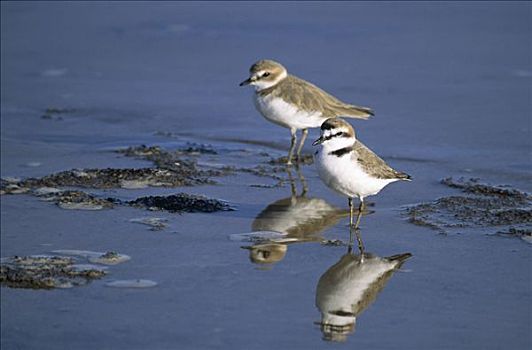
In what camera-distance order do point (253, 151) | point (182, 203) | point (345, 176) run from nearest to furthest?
1. point (345, 176)
2. point (182, 203)
3. point (253, 151)

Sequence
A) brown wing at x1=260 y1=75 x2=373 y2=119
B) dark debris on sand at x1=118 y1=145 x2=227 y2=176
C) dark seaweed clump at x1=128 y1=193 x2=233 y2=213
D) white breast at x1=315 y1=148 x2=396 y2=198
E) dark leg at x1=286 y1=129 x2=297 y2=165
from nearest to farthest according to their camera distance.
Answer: white breast at x1=315 y1=148 x2=396 y2=198
dark seaweed clump at x1=128 y1=193 x2=233 y2=213
dark debris on sand at x1=118 y1=145 x2=227 y2=176
dark leg at x1=286 y1=129 x2=297 y2=165
brown wing at x1=260 y1=75 x2=373 y2=119

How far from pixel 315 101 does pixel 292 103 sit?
0.21 m

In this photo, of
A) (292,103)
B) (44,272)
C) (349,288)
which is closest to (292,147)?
(292,103)

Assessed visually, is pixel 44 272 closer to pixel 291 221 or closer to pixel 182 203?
pixel 182 203

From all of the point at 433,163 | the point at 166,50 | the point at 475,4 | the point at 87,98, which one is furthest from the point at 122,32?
the point at 433,163

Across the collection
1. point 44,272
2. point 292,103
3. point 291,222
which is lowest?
point 44,272

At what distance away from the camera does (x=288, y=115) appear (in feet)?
28.1

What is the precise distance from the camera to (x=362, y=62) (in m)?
10.9

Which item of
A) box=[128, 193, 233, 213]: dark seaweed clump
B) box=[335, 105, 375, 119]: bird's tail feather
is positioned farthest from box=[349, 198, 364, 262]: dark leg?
box=[335, 105, 375, 119]: bird's tail feather

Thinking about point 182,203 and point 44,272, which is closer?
point 44,272

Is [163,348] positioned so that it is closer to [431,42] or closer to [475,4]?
[431,42]

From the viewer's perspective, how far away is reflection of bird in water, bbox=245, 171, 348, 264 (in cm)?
618

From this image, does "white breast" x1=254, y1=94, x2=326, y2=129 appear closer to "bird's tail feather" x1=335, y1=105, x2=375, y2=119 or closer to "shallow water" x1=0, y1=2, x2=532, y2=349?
"bird's tail feather" x1=335, y1=105, x2=375, y2=119

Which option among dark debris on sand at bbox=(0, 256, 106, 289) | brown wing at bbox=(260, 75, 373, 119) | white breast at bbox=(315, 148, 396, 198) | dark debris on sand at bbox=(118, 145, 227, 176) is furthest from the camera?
brown wing at bbox=(260, 75, 373, 119)
